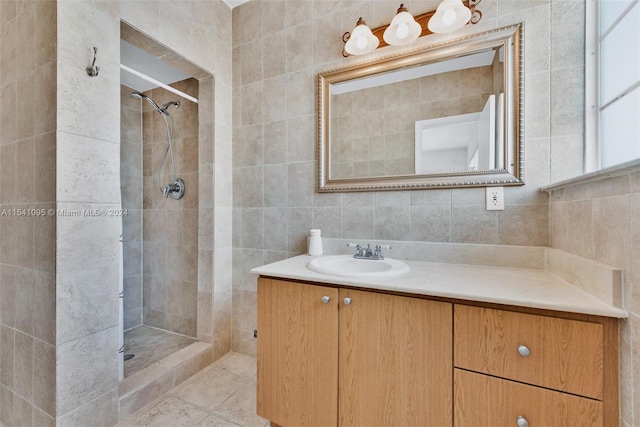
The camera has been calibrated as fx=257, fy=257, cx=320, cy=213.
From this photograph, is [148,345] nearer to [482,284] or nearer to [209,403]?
[209,403]

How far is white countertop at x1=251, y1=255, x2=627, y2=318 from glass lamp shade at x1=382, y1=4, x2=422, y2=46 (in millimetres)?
1226

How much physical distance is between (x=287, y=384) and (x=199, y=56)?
209 centimetres

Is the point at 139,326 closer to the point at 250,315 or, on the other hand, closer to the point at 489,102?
the point at 250,315

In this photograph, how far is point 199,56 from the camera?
1.79 metres

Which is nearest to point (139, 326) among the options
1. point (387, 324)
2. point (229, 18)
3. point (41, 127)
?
point (41, 127)

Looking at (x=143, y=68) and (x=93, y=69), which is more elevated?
(x=143, y=68)

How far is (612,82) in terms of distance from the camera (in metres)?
1.05

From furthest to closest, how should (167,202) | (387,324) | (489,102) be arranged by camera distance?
(167,202) < (489,102) < (387,324)

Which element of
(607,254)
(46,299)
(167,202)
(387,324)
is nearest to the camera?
(607,254)

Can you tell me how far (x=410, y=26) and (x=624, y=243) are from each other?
4.31 feet

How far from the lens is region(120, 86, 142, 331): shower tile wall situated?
2.37m

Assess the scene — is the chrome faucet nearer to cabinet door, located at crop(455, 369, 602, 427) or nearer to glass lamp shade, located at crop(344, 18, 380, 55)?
cabinet door, located at crop(455, 369, 602, 427)

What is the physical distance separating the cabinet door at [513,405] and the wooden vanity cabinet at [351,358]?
1.9 inches

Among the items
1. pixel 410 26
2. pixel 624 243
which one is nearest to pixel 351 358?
pixel 624 243
